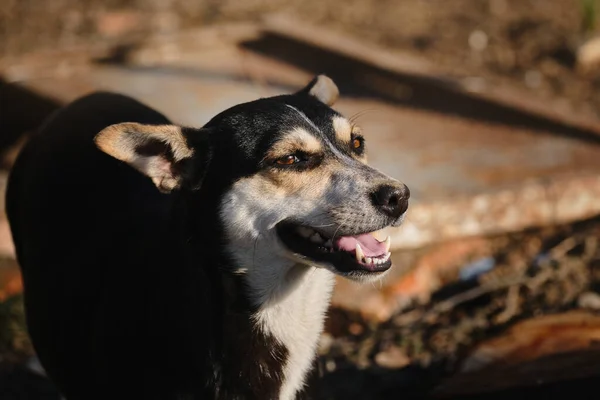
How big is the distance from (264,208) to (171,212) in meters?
0.36

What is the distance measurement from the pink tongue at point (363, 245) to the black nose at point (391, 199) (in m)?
0.15

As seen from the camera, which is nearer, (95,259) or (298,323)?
(298,323)

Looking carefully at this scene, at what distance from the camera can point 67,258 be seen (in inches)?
137

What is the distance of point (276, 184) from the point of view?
116 inches

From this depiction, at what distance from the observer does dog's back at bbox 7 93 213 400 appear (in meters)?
2.94

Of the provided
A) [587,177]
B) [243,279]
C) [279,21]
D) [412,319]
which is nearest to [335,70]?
Result: [279,21]

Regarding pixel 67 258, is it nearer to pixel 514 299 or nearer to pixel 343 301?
pixel 343 301

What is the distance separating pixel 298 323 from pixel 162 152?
0.73 m

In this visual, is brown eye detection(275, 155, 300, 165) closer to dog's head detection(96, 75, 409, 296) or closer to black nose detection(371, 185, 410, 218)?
dog's head detection(96, 75, 409, 296)

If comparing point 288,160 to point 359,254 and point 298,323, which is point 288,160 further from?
point 298,323

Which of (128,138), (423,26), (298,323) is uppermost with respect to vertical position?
(128,138)

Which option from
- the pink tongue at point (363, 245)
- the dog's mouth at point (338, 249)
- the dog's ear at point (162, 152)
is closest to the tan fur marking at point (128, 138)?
the dog's ear at point (162, 152)

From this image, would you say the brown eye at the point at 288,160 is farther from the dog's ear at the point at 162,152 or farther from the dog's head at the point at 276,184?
A: the dog's ear at the point at 162,152

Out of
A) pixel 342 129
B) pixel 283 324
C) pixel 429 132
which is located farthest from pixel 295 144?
pixel 429 132
